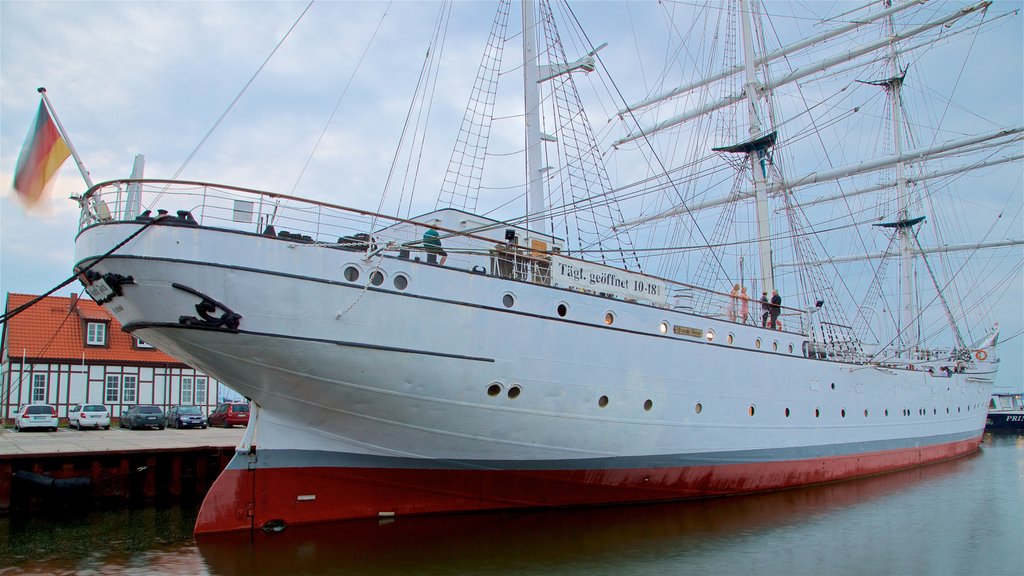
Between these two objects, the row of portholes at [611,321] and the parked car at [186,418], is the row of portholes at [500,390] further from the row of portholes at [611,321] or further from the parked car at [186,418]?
the parked car at [186,418]

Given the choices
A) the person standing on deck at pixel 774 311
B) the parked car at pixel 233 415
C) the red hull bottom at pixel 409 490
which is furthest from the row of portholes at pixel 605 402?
the parked car at pixel 233 415

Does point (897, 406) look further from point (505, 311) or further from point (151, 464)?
point (151, 464)

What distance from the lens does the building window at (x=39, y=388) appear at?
90.3 feet

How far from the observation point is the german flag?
10.4 meters

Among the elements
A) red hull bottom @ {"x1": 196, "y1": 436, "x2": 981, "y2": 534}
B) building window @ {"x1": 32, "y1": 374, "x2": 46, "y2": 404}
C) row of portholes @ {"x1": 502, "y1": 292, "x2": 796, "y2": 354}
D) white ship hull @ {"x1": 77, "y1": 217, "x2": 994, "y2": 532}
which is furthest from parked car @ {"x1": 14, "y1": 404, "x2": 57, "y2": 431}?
row of portholes @ {"x1": 502, "y1": 292, "x2": 796, "y2": 354}

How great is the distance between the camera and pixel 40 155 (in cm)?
1049

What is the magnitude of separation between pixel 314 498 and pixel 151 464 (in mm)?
6101

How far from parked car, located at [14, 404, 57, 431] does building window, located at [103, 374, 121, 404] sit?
174 inches

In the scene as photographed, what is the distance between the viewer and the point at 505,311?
12.1 meters

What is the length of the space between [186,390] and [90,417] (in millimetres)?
6434

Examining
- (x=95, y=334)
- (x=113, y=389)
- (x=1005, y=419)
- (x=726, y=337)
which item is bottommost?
(x=1005, y=419)

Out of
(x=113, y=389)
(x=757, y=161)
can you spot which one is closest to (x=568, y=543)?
(x=757, y=161)

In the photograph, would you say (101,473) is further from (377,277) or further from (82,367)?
(82,367)

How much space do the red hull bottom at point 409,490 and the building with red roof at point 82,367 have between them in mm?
17998
